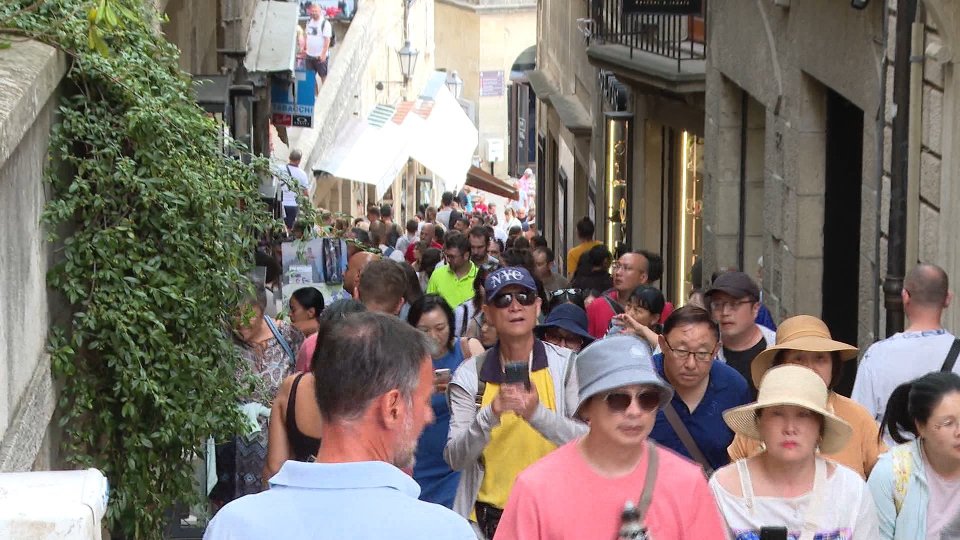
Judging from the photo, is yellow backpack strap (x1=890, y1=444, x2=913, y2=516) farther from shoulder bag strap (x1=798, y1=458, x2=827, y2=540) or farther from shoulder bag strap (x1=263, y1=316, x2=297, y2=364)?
shoulder bag strap (x1=263, y1=316, x2=297, y2=364)

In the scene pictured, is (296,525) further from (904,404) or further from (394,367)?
(904,404)

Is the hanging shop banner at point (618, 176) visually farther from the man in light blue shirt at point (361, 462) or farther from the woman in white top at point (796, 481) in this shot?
the man in light blue shirt at point (361, 462)

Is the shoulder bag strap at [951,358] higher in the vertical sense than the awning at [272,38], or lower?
lower

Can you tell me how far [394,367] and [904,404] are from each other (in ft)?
8.97

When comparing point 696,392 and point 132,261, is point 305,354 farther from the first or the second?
point 696,392

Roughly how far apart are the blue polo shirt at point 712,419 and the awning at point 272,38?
11.3 meters

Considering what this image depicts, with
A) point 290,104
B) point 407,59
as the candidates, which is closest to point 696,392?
point 290,104

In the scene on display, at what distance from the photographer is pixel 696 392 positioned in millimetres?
6152

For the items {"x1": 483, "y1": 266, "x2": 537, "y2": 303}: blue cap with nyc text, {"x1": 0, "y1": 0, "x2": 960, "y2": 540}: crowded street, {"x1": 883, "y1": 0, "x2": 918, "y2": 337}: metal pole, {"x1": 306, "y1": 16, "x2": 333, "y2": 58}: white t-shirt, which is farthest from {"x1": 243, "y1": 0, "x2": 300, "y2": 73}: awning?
{"x1": 306, "y1": 16, "x2": 333, "y2": 58}: white t-shirt

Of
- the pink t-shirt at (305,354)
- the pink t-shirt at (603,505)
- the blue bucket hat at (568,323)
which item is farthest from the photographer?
the blue bucket hat at (568,323)

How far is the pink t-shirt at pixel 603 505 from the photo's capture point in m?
4.24

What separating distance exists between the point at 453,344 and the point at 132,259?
5.82ft

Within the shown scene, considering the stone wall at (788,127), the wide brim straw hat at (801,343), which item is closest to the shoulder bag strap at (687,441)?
the wide brim straw hat at (801,343)

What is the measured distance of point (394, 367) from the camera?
3.16 metres
